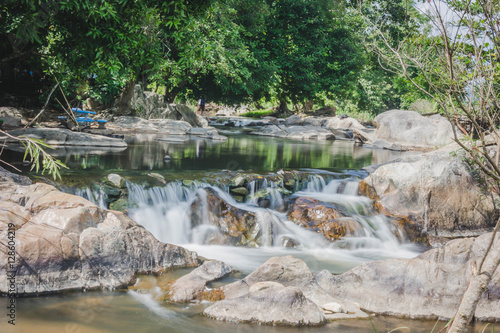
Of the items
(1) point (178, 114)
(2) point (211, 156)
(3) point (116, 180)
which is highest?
(1) point (178, 114)

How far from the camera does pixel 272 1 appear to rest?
27984 millimetres

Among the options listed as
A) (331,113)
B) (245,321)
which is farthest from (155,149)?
(331,113)

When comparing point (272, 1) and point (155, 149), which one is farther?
point (272, 1)

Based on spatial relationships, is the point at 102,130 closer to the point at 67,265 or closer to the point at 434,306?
the point at 67,265

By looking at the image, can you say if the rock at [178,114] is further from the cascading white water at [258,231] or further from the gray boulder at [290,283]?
the gray boulder at [290,283]

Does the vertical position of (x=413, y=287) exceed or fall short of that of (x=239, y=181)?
it falls short

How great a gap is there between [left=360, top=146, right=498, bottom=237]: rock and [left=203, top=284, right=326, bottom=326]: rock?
5.78m

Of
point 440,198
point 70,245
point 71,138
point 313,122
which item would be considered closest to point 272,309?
point 70,245

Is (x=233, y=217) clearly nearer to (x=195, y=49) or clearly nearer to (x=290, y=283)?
(x=290, y=283)

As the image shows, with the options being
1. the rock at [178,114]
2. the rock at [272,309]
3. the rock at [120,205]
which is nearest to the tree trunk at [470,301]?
the rock at [272,309]

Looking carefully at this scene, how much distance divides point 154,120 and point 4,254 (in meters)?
17.5

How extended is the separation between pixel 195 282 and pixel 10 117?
1265 centimetres

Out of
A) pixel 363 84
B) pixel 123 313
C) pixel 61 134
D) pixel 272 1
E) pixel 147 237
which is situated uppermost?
pixel 272 1

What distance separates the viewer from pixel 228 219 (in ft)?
31.6
